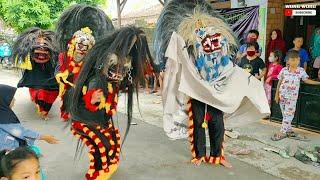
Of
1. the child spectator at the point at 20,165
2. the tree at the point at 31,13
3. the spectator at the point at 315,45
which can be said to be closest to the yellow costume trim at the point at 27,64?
the spectator at the point at 315,45

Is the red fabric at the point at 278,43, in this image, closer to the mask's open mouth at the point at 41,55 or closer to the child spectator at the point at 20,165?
the mask's open mouth at the point at 41,55

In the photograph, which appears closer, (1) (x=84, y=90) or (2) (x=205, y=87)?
(1) (x=84, y=90)

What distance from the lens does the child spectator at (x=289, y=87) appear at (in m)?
5.15

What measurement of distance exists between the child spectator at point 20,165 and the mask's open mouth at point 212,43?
2517 millimetres

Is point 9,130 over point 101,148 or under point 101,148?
over

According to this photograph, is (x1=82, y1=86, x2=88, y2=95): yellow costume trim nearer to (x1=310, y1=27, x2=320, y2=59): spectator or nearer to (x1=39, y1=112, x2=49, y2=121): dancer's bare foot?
(x1=39, y1=112, x2=49, y2=121): dancer's bare foot

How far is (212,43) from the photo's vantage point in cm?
418

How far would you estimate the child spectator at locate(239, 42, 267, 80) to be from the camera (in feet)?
19.4

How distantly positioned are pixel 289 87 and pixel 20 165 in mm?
3964

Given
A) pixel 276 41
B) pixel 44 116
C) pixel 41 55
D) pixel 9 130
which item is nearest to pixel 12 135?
pixel 9 130

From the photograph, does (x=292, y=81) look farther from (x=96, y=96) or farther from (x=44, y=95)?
(x=44, y=95)

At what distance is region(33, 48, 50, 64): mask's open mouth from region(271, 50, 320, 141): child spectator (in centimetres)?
384

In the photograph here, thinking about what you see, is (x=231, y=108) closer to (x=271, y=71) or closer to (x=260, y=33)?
(x=271, y=71)

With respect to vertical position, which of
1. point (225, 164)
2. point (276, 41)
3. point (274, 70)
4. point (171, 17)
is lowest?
point (225, 164)
